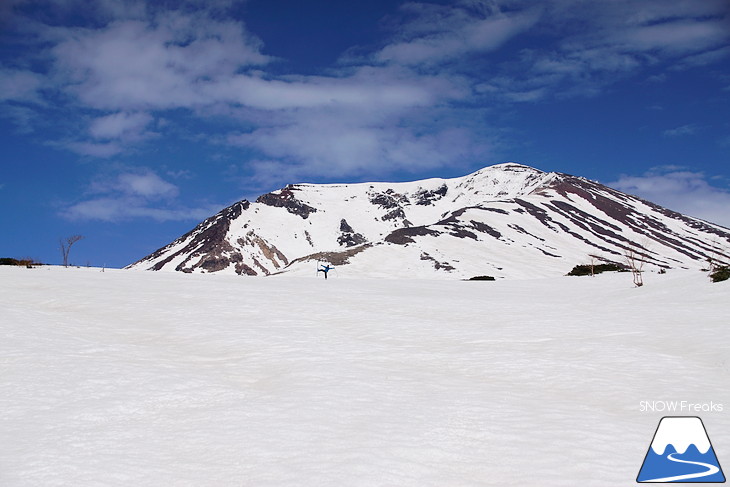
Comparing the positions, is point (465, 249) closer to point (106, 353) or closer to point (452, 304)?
point (452, 304)

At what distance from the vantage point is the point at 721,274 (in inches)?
1019

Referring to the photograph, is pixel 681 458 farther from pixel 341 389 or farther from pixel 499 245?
pixel 499 245

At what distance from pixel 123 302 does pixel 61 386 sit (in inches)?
461

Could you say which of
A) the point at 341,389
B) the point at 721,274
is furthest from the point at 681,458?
the point at 721,274

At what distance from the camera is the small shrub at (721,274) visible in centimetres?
2543

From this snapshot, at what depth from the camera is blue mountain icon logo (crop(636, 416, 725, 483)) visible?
6617mm

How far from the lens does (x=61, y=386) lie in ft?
35.6

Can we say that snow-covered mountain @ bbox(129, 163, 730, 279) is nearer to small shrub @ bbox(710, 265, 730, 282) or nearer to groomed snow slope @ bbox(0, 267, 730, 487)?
small shrub @ bbox(710, 265, 730, 282)

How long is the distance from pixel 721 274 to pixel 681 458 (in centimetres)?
2208

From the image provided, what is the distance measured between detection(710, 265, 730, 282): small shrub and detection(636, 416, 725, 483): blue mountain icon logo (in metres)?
20.3

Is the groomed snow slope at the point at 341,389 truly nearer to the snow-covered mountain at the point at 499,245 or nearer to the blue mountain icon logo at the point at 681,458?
the blue mountain icon logo at the point at 681,458

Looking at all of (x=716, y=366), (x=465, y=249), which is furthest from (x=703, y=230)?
(x=716, y=366)

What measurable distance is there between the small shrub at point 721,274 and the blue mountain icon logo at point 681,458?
20282 mm

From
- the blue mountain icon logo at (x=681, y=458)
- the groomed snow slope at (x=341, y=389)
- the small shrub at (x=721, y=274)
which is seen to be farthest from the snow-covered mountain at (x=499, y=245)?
the blue mountain icon logo at (x=681, y=458)
